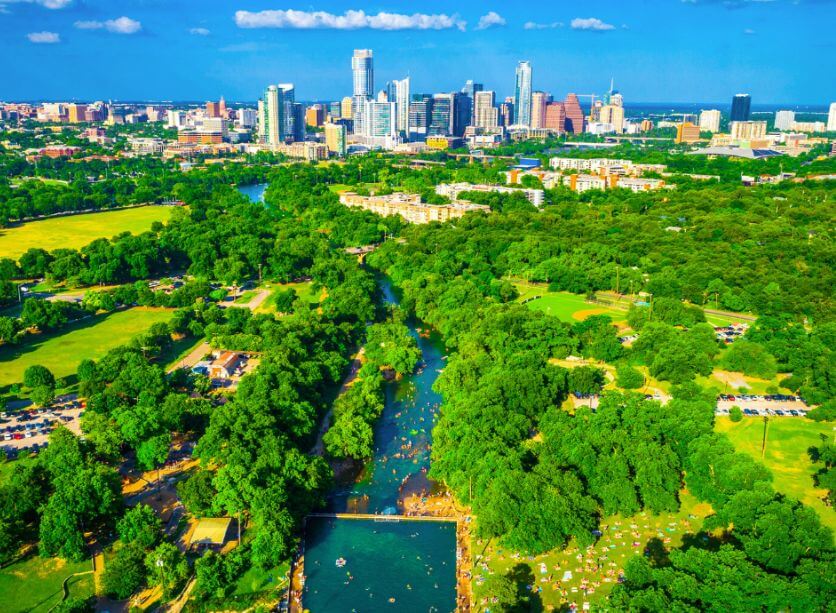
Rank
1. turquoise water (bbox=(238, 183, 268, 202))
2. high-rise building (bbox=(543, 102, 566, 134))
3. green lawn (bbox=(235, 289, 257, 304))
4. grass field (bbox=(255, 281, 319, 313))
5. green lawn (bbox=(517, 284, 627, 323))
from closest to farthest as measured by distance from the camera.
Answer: green lawn (bbox=(517, 284, 627, 323)), grass field (bbox=(255, 281, 319, 313)), green lawn (bbox=(235, 289, 257, 304)), turquoise water (bbox=(238, 183, 268, 202)), high-rise building (bbox=(543, 102, 566, 134))

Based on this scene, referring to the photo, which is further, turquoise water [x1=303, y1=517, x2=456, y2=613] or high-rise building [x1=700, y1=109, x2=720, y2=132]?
high-rise building [x1=700, y1=109, x2=720, y2=132]

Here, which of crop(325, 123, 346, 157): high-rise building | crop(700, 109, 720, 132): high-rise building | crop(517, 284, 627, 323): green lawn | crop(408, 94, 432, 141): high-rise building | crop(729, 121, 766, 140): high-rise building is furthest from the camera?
crop(700, 109, 720, 132): high-rise building

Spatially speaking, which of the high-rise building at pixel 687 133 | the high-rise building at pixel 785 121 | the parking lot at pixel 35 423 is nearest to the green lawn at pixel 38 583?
the parking lot at pixel 35 423

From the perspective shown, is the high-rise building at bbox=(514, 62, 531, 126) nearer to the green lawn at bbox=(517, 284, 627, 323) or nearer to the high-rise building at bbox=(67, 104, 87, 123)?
the high-rise building at bbox=(67, 104, 87, 123)

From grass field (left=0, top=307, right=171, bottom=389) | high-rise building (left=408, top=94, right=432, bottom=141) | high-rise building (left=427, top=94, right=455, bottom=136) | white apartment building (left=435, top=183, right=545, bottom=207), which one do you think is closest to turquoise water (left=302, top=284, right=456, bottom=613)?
grass field (left=0, top=307, right=171, bottom=389)

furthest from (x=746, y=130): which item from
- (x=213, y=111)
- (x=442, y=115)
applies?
(x=213, y=111)
